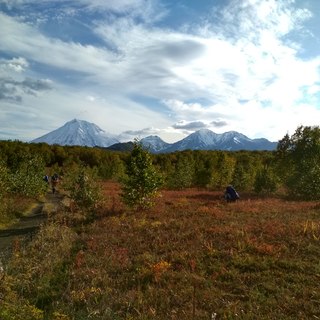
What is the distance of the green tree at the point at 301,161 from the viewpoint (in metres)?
44.2

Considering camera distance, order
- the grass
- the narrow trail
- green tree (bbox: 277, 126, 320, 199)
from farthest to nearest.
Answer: green tree (bbox: 277, 126, 320, 199) < the narrow trail < the grass

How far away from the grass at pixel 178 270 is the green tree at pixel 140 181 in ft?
18.6

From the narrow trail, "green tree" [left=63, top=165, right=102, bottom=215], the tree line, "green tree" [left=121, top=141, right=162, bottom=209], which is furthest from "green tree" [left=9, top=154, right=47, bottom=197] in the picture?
"green tree" [left=121, top=141, right=162, bottom=209]

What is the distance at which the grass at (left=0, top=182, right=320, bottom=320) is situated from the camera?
12.0 m

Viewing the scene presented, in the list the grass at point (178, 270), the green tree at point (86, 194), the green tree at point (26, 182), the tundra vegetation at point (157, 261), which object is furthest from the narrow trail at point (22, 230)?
the green tree at point (26, 182)

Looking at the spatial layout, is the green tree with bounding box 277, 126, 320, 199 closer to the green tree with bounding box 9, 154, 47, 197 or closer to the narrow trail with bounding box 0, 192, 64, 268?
the narrow trail with bounding box 0, 192, 64, 268

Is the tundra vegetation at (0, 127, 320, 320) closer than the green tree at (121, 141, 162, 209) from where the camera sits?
Yes

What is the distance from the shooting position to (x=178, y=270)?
15.9m

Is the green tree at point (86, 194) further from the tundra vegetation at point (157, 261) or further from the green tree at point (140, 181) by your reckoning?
the green tree at point (140, 181)

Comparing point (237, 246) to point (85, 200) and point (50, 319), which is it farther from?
point (85, 200)

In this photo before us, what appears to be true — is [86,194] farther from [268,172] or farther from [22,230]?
[268,172]

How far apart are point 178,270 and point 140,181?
16.4 metres

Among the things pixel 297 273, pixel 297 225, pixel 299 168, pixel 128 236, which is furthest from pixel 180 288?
pixel 299 168

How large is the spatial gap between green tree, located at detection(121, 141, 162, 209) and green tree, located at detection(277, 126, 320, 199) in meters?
20.9
